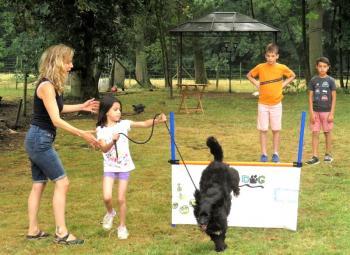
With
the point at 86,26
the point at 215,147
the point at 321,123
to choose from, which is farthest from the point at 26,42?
the point at 215,147

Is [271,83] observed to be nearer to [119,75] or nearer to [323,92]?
[323,92]

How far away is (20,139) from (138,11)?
22.5 ft

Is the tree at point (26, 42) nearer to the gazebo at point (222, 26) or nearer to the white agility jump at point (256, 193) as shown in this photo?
the gazebo at point (222, 26)

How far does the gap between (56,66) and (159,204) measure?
7.98 ft

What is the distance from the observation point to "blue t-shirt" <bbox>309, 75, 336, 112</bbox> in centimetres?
888

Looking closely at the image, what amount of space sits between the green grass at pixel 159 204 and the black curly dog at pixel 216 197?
0.89ft

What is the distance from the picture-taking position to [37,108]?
512cm

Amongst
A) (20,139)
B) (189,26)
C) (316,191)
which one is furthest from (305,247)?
(189,26)

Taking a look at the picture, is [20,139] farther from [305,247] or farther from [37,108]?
[305,247]

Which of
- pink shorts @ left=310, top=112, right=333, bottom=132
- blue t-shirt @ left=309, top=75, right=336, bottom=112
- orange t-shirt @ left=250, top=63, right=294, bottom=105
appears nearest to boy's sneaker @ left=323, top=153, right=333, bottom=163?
pink shorts @ left=310, top=112, right=333, bottom=132

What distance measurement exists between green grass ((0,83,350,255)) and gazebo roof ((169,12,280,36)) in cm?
977

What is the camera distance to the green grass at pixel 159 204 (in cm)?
518

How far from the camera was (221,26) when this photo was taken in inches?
890

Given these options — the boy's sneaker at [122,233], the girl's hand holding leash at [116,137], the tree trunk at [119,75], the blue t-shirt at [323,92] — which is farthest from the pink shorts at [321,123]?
the tree trunk at [119,75]
